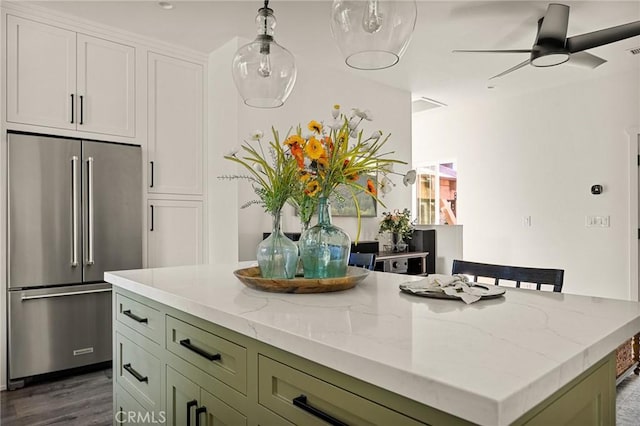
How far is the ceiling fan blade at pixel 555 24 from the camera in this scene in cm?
295

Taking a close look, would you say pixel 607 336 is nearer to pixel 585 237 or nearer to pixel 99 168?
pixel 99 168

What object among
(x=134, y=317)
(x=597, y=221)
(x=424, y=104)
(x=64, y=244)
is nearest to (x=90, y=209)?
(x=64, y=244)

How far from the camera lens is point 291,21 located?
339 centimetres

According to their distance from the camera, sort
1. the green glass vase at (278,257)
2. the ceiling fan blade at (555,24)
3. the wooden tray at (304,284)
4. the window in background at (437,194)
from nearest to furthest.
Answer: the wooden tray at (304,284) < the green glass vase at (278,257) < the ceiling fan blade at (555,24) < the window in background at (437,194)

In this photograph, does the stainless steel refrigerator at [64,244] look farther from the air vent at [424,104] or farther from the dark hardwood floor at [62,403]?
the air vent at [424,104]

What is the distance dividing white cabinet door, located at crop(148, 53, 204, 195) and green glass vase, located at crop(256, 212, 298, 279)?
2.54 m

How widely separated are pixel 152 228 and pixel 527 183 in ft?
14.4

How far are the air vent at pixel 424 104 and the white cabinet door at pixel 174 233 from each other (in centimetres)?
337

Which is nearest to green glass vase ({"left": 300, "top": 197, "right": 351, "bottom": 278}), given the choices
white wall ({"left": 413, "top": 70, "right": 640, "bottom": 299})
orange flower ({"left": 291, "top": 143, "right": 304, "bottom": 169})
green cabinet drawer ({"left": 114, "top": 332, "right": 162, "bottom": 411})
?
orange flower ({"left": 291, "top": 143, "right": 304, "bottom": 169})

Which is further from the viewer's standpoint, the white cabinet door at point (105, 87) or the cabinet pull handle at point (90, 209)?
the white cabinet door at point (105, 87)

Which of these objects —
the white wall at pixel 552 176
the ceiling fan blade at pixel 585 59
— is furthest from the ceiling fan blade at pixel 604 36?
the white wall at pixel 552 176

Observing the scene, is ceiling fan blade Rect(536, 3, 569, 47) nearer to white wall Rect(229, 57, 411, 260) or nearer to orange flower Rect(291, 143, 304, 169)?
white wall Rect(229, 57, 411, 260)

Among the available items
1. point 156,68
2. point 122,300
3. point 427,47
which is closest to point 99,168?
point 156,68

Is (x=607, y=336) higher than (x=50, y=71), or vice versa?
(x=50, y=71)
